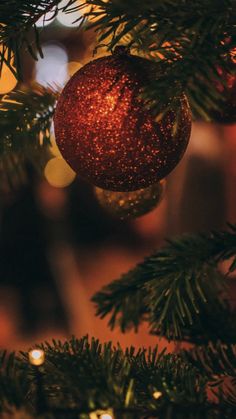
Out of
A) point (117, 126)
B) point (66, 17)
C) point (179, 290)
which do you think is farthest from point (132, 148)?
point (66, 17)

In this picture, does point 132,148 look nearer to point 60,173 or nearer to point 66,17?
point 66,17

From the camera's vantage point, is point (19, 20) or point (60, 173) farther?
point (60, 173)

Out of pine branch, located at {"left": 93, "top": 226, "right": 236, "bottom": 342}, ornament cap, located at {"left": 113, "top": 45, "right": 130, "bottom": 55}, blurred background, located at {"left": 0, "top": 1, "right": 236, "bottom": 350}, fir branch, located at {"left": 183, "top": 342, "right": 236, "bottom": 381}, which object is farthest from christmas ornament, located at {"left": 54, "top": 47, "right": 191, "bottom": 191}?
blurred background, located at {"left": 0, "top": 1, "right": 236, "bottom": 350}

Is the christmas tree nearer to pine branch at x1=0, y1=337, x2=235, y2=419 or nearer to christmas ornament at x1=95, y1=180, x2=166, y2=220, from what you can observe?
pine branch at x1=0, y1=337, x2=235, y2=419

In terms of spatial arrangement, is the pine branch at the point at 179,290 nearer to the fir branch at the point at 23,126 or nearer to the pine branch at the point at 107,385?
the pine branch at the point at 107,385

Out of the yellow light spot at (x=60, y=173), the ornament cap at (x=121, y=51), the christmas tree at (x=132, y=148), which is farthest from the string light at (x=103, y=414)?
the yellow light spot at (x=60, y=173)

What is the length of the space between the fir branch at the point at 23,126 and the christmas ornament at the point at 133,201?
0.12 m

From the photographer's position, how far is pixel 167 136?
0.49 meters

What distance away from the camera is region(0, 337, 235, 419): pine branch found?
410mm

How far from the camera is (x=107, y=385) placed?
44cm

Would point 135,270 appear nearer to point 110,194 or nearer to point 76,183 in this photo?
point 110,194

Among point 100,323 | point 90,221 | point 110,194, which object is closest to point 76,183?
point 90,221

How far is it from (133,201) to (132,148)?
0.25m

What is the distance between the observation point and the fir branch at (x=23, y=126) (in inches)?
24.4
